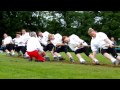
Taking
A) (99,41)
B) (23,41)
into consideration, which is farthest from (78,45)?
(23,41)

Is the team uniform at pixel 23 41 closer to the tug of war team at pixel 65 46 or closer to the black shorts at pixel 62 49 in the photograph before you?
the tug of war team at pixel 65 46

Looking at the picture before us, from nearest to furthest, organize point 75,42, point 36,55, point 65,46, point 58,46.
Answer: point 75,42 → point 36,55 → point 65,46 → point 58,46

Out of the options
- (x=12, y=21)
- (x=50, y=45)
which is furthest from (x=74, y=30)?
(x=50, y=45)

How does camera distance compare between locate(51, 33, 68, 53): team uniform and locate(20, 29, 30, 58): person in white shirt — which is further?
locate(20, 29, 30, 58): person in white shirt

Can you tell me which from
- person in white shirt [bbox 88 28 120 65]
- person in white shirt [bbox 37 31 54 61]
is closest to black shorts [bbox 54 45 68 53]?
person in white shirt [bbox 37 31 54 61]

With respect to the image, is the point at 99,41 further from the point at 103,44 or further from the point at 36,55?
the point at 36,55

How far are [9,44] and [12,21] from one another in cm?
3009

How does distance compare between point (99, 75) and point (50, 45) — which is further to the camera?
A: point (50, 45)

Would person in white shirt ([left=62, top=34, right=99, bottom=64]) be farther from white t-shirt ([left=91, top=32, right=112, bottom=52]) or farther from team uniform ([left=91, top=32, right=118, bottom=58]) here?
team uniform ([left=91, top=32, right=118, bottom=58])

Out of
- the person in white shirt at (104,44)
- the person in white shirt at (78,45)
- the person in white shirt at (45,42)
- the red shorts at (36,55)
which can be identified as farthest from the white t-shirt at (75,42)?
Answer: the person in white shirt at (45,42)

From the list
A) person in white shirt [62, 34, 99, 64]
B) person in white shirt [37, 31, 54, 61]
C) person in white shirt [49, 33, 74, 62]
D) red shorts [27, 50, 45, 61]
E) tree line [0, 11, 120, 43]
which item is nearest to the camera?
person in white shirt [62, 34, 99, 64]
